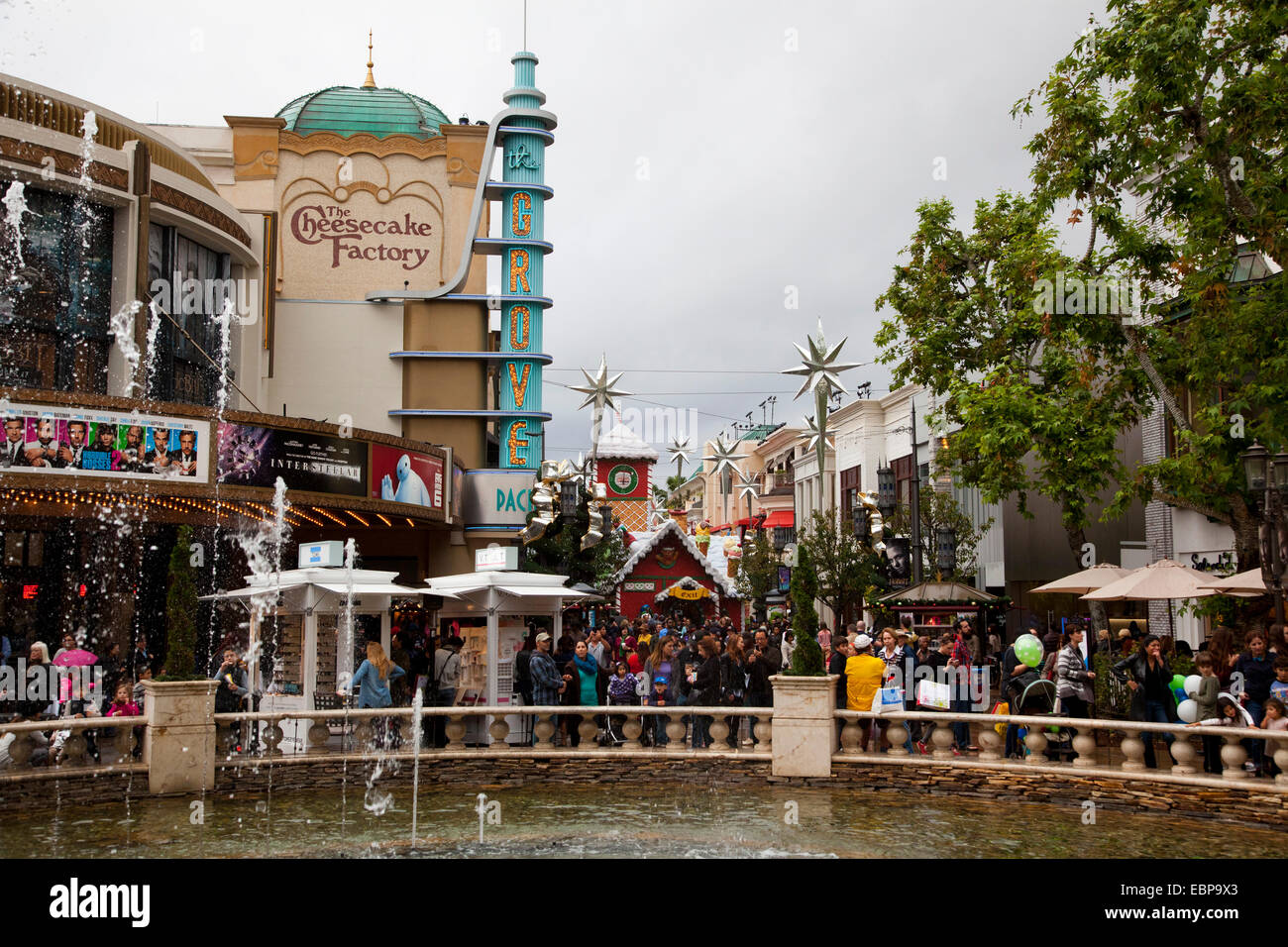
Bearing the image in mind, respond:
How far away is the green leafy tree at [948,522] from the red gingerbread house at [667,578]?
24743mm

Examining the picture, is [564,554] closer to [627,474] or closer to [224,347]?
[224,347]

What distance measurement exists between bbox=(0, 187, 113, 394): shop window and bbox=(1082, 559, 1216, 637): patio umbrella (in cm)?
1947

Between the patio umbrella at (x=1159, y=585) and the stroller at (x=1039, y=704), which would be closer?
the stroller at (x=1039, y=704)

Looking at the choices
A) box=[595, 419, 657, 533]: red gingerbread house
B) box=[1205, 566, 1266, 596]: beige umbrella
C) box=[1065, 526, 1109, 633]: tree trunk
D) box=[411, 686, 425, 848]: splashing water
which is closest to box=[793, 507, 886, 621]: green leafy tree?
box=[1065, 526, 1109, 633]: tree trunk

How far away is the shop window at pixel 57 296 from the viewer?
2456 centimetres

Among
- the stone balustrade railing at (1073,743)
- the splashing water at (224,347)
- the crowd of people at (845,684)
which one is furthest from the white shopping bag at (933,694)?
the splashing water at (224,347)

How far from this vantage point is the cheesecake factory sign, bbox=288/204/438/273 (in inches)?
1515

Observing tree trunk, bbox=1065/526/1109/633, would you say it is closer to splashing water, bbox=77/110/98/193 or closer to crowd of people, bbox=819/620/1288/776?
crowd of people, bbox=819/620/1288/776

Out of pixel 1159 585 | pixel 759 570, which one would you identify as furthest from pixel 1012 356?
pixel 759 570

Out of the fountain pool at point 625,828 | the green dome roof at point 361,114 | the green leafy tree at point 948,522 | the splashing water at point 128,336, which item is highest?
the green dome roof at point 361,114

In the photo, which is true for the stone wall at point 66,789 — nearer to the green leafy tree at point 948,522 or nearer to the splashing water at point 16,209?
the splashing water at point 16,209

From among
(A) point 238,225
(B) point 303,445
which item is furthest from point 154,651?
(A) point 238,225
